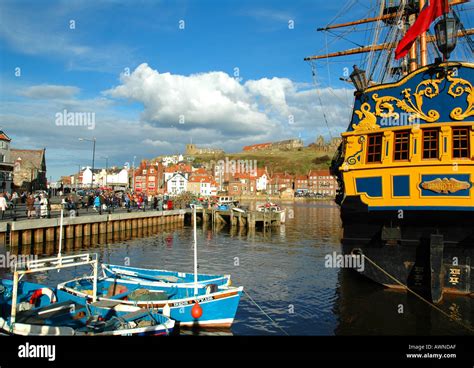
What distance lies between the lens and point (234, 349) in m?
8.02

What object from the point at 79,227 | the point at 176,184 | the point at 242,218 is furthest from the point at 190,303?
the point at 176,184

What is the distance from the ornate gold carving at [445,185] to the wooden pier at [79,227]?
25833 millimetres

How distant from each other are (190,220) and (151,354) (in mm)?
52181

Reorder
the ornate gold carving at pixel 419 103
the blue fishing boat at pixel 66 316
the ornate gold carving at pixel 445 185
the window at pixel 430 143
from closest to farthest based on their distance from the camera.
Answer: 1. the blue fishing boat at pixel 66 316
2. the ornate gold carving at pixel 445 185
3. the ornate gold carving at pixel 419 103
4. the window at pixel 430 143

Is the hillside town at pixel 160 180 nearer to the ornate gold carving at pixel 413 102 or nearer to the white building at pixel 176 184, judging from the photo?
the white building at pixel 176 184

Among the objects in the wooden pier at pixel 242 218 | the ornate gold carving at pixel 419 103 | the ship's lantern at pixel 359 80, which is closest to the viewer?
the ornate gold carving at pixel 419 103

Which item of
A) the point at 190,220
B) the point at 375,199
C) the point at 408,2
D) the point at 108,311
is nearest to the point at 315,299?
the point at 375,199

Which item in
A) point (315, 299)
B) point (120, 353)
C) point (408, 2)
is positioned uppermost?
point (408, 2)

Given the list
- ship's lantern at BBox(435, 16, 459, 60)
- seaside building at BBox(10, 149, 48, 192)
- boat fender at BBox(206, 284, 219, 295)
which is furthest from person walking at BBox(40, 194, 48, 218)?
seaside building at BBox(10, 149, 48, 192)

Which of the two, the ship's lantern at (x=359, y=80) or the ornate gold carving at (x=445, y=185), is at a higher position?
the ship's lantern at (x=359, y=80)

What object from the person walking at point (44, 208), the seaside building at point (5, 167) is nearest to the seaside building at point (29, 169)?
the seaside building at point (5, 167)

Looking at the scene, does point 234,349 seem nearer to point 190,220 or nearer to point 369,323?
point 369,323

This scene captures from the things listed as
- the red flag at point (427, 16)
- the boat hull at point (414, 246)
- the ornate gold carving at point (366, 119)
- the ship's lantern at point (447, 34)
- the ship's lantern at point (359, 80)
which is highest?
the red flag at point (427, 16)

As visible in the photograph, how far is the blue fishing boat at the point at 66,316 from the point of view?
11016mm
